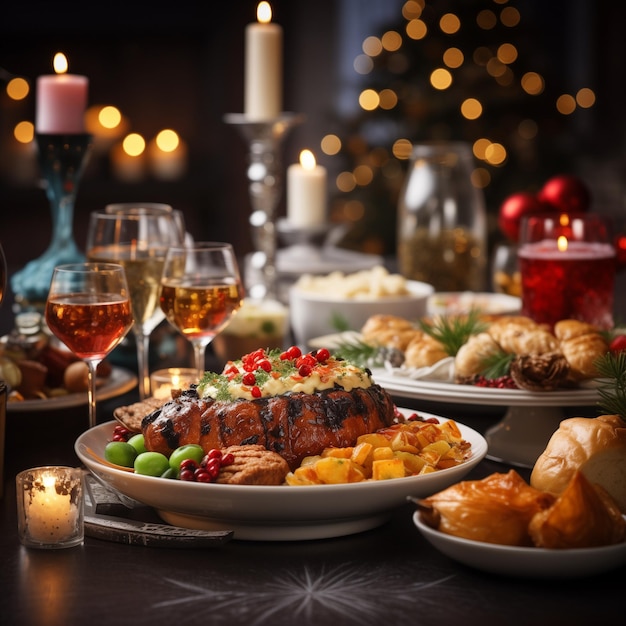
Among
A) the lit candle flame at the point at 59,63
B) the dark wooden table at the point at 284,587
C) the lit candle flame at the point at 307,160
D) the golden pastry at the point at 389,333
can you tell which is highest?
the lit candle flame at the point at 59,63

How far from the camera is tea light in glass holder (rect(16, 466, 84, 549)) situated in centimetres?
129

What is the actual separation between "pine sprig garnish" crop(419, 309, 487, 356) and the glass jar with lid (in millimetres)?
873

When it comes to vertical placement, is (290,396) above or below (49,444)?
above

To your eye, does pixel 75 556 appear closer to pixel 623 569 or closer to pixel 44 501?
pixel 44 501

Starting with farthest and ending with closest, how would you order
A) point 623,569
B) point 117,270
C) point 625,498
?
1. point 117,270
2. point 625,498
3. point 623,569

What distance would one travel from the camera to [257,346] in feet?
7.83

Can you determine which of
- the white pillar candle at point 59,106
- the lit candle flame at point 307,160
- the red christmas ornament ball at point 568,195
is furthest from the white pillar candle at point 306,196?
the white pillar candle at point 59,106

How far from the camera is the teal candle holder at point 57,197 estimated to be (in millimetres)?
2314

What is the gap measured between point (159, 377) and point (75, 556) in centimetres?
62

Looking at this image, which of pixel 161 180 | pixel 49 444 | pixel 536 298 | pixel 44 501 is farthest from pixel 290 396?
pixel 161 180

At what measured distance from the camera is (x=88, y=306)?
1592 millimetres

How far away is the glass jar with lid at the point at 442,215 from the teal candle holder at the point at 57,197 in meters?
0.97

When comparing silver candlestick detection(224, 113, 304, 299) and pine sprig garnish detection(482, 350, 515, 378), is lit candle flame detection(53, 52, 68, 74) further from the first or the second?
pine sprig garnish detection(482, 350, 515, 378)

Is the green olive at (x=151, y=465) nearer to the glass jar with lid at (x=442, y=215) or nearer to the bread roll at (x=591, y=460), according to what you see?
the bread roll at (x=591, y=460)
